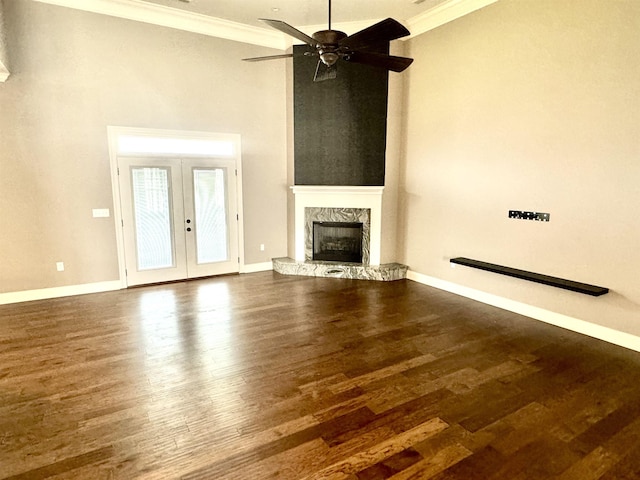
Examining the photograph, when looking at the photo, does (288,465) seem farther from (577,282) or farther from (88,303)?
(88,303)

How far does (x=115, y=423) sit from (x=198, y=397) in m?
0.55

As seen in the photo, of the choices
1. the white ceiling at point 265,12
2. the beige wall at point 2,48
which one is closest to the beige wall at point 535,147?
the white ceiling at point 265,12

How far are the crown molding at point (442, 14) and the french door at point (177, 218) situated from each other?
3.56 meters

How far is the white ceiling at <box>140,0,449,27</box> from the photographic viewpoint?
5.02 metres

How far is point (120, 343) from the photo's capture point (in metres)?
3.69

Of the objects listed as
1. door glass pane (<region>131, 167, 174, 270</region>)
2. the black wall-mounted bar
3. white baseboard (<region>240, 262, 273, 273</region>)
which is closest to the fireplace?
white baseboard (<region>240, 262, 273, 273</region>)

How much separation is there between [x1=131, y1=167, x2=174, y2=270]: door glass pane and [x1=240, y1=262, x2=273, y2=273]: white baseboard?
1.29m

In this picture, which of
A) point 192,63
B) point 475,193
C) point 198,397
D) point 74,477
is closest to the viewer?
point 74,477

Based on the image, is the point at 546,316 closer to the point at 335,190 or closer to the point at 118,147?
the point at 335,190

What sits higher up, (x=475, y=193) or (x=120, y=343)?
(x=475, y=193)

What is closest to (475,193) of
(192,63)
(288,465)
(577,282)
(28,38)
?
(577,282)

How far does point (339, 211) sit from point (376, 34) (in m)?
3.61

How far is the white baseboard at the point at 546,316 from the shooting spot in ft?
12.1

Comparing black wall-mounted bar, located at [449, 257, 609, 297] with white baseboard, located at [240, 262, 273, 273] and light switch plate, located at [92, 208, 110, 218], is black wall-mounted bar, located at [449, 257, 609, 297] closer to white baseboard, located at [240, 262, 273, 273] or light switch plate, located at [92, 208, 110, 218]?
white baseboard, located at [240, 262, 273, 273]
